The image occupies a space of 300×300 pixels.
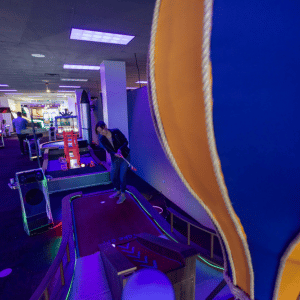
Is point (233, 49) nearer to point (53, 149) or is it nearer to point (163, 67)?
point (163, 67)

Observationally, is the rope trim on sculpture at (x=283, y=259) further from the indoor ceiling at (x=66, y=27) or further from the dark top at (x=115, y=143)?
the indoor ceiling at (x=66, y=27)

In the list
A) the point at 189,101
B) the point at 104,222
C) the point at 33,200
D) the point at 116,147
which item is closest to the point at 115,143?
the point at 116,147

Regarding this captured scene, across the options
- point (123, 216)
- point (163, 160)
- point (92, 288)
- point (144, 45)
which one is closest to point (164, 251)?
point (92, 288)

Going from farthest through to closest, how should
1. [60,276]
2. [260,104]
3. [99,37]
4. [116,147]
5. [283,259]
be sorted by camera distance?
[99,37] → [116,147] → [60,276] → [283,259] → [260,104]

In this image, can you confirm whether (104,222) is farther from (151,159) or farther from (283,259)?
(283,259)

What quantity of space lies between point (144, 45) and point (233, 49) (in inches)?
168

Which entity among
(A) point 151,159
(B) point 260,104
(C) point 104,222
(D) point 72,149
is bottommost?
(C) point 104,222

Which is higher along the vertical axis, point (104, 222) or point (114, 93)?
point (114, 93)

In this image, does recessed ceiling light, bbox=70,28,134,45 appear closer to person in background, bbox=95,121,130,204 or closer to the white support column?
the white support column

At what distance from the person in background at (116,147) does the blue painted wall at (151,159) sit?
1172mm

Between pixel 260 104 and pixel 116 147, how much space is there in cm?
283

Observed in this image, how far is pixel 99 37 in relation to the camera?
3717mm

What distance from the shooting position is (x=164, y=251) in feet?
5.18

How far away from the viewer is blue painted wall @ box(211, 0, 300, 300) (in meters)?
0.41
